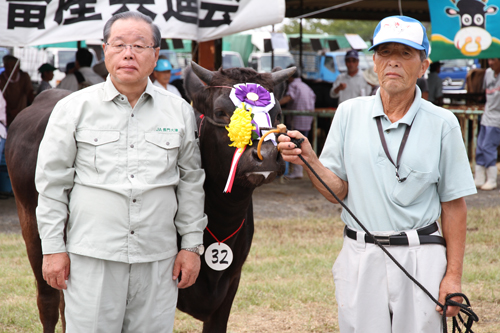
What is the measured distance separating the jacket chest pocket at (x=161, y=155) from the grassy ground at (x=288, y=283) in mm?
2306

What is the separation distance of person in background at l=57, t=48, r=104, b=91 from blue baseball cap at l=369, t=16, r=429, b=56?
6.91 metres

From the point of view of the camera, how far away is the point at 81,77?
29.2 ft

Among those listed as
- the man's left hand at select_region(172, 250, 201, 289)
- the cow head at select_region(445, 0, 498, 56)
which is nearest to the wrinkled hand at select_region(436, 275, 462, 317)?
the man's left hand at select_region(172, 250, 201, 289)

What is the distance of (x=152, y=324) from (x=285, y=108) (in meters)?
9.87

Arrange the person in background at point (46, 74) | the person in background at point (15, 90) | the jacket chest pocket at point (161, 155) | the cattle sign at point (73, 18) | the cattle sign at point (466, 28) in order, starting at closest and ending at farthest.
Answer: the jacket chest pocket at point (161, 155) < the cattle sign at point (73, 18) < the cattle sign at point (466, 28) < the person in background at point (15, 90) < the person in background at point (46, 74)

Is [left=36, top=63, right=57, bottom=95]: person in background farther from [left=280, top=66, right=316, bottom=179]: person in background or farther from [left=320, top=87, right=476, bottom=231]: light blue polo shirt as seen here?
[left=320, top=87, right=476, bottom=231]: light blue polo shirt

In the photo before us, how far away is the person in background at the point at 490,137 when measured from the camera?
32.3ft

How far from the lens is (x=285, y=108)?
12164mm

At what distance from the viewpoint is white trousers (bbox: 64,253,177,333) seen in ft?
8.16

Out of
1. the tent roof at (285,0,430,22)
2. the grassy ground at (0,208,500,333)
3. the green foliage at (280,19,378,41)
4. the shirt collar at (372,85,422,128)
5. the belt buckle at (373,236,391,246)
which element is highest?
the green foliage at (280,19,378,41)

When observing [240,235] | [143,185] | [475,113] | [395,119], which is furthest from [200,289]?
[475,113]

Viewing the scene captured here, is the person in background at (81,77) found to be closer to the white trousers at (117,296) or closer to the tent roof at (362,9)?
the tent roof at (362,9)

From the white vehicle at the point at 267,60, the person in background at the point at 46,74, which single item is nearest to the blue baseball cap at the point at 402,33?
the person in background at the point at 46,74

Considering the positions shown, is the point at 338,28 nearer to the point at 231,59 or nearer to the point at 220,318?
the point at 231,59
